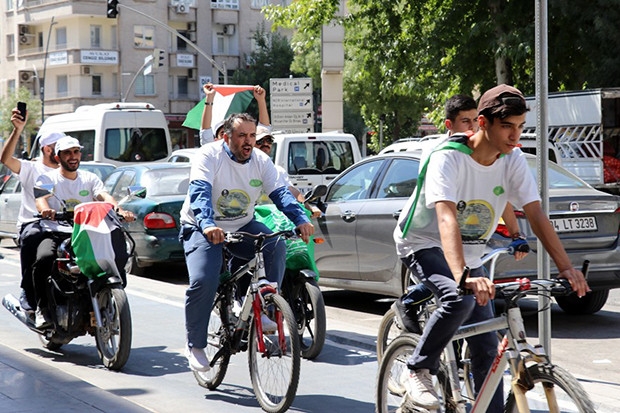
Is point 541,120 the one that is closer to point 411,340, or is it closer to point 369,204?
point 411,340

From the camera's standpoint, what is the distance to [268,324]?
662cm

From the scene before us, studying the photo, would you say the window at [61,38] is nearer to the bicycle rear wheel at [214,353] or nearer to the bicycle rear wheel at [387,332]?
the bicycle rear wheel at [214,353]

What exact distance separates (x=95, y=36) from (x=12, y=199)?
2023 inches

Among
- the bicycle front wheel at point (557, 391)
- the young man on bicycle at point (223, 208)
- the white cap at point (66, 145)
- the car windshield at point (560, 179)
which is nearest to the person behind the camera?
the bicycle front wheel at point (557, 391)

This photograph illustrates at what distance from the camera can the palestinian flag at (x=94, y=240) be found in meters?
8.02

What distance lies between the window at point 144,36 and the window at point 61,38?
14.1ft

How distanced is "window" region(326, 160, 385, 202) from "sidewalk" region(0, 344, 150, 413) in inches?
149

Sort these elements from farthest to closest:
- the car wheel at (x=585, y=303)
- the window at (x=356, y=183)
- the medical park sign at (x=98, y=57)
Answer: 1. the medical park sign at (x=98, y=57)
2. the window at (x=356, y=183)
3. the car wheel at (x=585, y=303)

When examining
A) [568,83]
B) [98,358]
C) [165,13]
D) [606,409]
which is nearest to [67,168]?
[98,358]

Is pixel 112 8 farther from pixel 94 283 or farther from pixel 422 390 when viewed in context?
pixel 422 390

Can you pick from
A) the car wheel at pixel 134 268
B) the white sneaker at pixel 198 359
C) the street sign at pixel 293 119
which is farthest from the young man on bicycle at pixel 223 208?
the street sign at pixel 293 119

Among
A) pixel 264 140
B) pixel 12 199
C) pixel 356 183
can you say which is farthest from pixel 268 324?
pixel 12 199

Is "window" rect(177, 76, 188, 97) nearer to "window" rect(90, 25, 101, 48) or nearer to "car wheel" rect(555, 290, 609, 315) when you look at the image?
"window" rect(90, 25, 101, 48)

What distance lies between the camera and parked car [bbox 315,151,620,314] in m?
9.55
